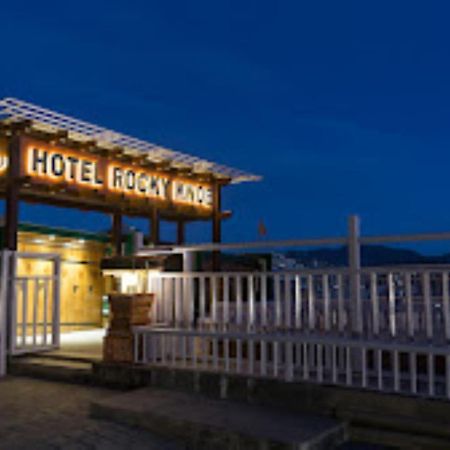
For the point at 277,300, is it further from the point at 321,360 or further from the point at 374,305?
the point at 374,305

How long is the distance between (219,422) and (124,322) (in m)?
2.45

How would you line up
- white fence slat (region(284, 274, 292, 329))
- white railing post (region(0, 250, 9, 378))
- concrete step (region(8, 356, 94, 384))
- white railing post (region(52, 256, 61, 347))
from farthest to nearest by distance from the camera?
white railing post (region(52, 256, 61, 347))
white railing post (region(0, 250, 9, 378))
concrete step (region(8, 356, 94, 384))
white fence slat (region(284, 274, 292, 329))

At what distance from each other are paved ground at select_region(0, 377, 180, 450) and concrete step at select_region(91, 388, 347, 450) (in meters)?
0.14

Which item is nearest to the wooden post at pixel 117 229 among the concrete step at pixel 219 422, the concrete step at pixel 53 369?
the concrete step at pixel 53 369

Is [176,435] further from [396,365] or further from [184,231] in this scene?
[184,231]

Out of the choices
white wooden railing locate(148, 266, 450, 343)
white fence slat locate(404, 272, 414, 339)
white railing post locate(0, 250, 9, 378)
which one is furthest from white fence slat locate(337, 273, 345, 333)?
white railing post locate(0, 250, 9, 378)

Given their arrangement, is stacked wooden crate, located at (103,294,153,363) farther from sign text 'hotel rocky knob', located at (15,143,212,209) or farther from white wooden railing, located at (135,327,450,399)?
sign text 'hotel rocky knob', located at (15,143,212,209)

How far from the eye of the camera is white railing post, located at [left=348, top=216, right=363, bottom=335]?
5246 millimetres

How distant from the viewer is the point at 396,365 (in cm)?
448

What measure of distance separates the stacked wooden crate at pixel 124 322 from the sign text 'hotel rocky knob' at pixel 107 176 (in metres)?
4.07

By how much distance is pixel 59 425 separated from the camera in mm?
5023


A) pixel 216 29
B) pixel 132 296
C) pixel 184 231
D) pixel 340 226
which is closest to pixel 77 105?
pixel 216 29

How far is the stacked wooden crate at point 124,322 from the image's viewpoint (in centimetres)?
650

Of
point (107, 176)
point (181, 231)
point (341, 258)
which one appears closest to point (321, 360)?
point (341, 258)
